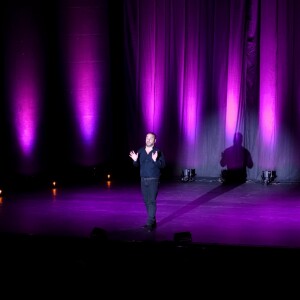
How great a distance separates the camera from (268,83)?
10.9 metres

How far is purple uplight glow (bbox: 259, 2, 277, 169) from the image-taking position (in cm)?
1077

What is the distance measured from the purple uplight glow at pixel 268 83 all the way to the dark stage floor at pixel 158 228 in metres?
0.80

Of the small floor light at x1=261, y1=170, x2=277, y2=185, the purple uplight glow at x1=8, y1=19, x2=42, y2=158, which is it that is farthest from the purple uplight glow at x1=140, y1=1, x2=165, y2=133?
the small floor light at x1=261, y1=170, x2=277, y2=185

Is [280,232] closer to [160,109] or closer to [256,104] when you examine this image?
[256,104]

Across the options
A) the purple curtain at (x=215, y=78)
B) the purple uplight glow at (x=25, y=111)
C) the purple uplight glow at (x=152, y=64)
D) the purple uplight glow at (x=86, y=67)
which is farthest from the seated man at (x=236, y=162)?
the purple uplight glow at (x=25, y=111)

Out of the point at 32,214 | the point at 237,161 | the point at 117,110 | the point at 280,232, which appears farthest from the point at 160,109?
the point at 280,232

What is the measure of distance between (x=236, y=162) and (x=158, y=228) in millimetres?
4474

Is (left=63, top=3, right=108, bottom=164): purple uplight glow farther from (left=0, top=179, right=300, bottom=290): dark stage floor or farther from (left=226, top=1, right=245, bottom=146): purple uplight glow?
(left=226, top=1, right=245, bottom=146): purple uplight glow

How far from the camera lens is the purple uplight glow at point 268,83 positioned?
10.8 metres

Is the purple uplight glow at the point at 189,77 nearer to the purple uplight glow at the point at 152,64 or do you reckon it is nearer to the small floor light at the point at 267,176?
the purple uplight glow at the point at 152,64

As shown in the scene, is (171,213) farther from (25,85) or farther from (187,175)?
(25,85)

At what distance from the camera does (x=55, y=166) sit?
12.1 metres

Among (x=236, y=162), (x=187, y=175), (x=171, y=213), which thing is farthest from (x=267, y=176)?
(x=171, y=213)

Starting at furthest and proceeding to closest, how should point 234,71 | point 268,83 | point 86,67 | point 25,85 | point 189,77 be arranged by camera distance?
1. point 86,67
2. point 25,85
3. point 189,77
4. point 234,71
5. point 268,83
